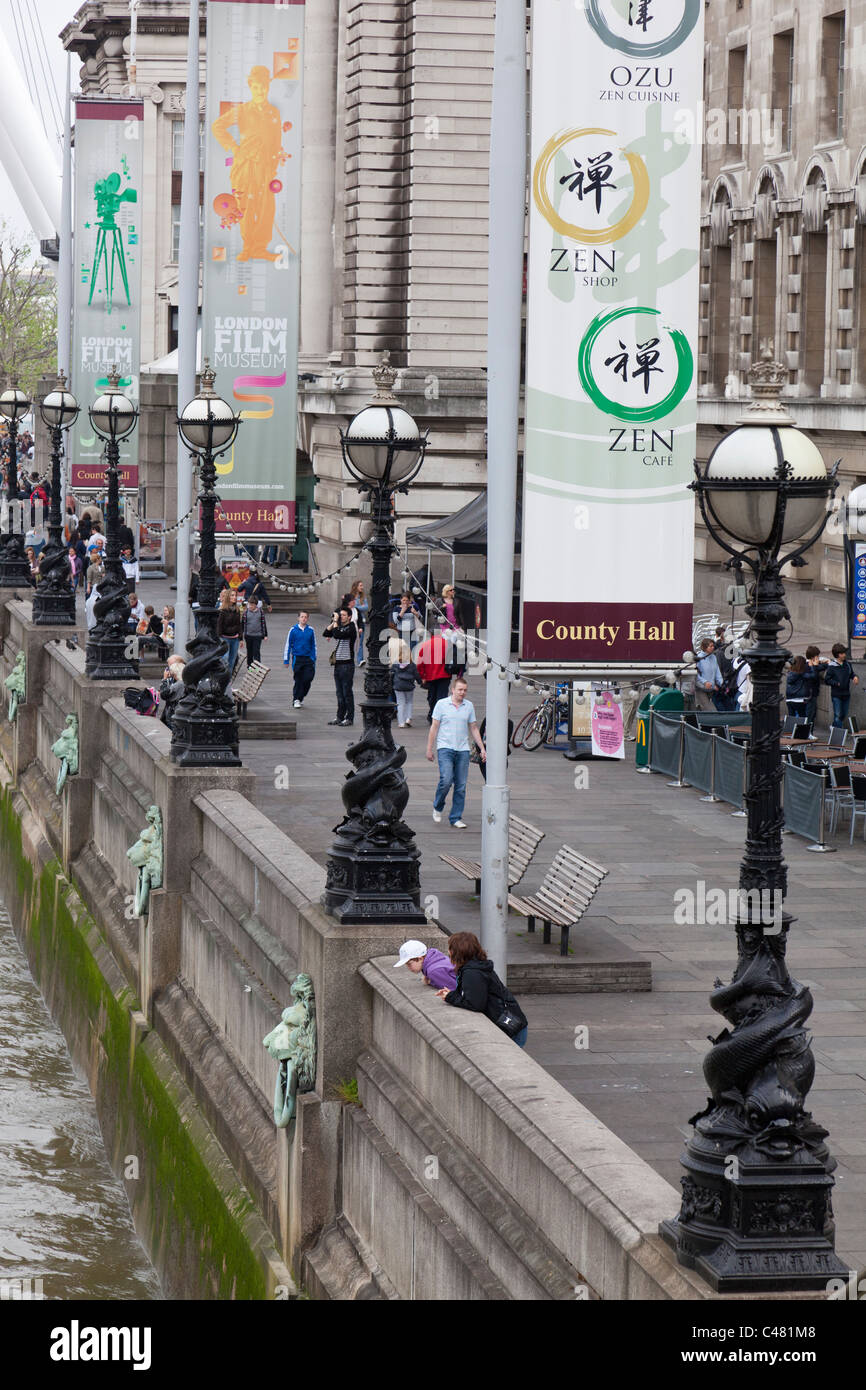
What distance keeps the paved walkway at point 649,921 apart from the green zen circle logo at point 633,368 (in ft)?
14.5

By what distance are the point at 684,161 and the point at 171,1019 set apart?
9497 millimetres

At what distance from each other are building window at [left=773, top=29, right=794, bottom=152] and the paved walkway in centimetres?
1588

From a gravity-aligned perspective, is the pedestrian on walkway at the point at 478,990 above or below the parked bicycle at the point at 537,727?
above

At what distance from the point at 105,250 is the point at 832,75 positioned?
13.8m

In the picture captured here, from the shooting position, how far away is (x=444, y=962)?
13.0 metres

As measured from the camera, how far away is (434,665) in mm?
31578

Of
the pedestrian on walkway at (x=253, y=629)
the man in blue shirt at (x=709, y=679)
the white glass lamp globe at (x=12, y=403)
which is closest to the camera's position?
the man in blue shirt at (x=709, y=679)

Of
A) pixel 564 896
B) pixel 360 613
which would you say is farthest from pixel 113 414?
pixel 564 896

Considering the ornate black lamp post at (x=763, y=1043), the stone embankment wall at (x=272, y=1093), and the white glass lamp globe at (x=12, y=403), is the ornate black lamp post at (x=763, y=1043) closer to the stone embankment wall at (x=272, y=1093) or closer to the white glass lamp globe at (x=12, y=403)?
the stone embankment wall at (x=272, y=1093)

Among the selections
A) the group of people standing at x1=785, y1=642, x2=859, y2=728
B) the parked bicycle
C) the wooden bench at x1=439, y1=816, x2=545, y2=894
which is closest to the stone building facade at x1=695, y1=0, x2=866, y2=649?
the group of people standing at x1=785, y1=642, x2=859, y2=728

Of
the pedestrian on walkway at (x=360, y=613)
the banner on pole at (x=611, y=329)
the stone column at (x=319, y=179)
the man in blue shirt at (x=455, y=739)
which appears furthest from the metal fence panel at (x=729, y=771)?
the stone column at (x=319, y=179)

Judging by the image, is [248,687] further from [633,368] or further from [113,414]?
[633,368]

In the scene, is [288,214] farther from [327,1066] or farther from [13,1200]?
[327,1066]

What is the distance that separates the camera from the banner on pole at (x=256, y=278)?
3003cm
